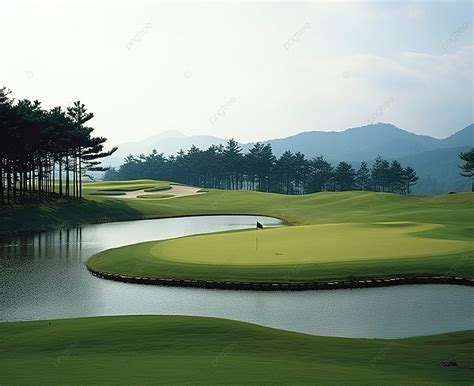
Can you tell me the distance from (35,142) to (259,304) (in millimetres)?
55628

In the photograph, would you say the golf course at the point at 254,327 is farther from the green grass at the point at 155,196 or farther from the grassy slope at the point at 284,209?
the green grass at the point at 155,196

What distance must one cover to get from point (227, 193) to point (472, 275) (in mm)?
86108

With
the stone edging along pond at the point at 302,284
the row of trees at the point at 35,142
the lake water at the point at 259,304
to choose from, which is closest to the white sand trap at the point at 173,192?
the row of trees at the point at 35,142

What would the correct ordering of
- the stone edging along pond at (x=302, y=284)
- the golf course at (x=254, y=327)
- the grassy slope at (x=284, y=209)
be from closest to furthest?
the golf course at (x=254, y=327) → the stone edging along pond at (x=302, y=284) → the grassy slope at (x=284, y=209)

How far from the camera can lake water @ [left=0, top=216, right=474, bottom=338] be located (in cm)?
2477

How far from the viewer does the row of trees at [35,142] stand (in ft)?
220

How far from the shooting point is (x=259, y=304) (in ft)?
93.8

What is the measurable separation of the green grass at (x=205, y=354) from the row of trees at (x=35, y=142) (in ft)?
165

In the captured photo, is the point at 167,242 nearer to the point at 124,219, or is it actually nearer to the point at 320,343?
the point at 320,343

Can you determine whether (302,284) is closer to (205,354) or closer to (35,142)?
(205,354)

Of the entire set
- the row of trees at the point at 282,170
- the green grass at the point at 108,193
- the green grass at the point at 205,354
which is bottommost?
the green grass at the point at 205,354

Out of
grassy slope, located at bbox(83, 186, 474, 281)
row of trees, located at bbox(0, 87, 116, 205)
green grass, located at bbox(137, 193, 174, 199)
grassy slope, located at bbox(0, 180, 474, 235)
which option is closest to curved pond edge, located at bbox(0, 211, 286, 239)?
grassy slope, located at bbox(0, 180, 474, 235)

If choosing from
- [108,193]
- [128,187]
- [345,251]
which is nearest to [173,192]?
[128,187]

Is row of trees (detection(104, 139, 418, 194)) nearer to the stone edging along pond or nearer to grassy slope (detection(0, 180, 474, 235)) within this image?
grassy slope (detection(0, 180, 474, 235))
